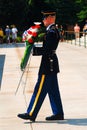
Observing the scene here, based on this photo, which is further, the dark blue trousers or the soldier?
the dark blue trousers

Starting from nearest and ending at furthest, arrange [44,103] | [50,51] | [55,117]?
[50,51]
[55,117]
[44,103]

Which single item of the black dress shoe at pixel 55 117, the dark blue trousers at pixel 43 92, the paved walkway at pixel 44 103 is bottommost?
the paved walkway at pixel 44 103

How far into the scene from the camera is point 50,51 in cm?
782

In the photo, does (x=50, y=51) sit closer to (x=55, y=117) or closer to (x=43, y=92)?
(x=43, y=92)

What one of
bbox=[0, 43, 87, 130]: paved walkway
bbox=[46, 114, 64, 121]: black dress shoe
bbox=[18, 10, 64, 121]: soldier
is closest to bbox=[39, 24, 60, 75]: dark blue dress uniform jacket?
bbox=[18, 10, 64, 121]: soldier

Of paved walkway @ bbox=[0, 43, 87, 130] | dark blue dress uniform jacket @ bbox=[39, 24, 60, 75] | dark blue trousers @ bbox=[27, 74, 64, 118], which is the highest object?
dark blue dress uniform jacket @ bbox=[39, 24, 60, 75]

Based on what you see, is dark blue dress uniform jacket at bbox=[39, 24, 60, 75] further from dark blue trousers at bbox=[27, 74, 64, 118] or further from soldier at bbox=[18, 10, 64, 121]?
dark blue trousers at bbox=[27, 74, 64, 118]

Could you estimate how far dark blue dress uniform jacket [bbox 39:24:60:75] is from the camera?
7.75 meters

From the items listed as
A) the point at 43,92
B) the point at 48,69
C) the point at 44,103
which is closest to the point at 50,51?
the point at 48,69

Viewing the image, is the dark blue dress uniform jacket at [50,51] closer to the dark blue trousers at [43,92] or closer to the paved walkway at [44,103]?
the dark blue trousers at [43,92]

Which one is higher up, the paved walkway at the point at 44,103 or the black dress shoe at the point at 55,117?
the black dress shoe at the point at 55,117

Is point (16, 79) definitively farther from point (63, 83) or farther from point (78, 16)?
point (78, 16)

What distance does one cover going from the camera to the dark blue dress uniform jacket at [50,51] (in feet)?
25.4

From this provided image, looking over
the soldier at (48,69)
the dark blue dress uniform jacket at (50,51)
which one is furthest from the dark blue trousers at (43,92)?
the dark blue dress uniform jacket at (50,51)
